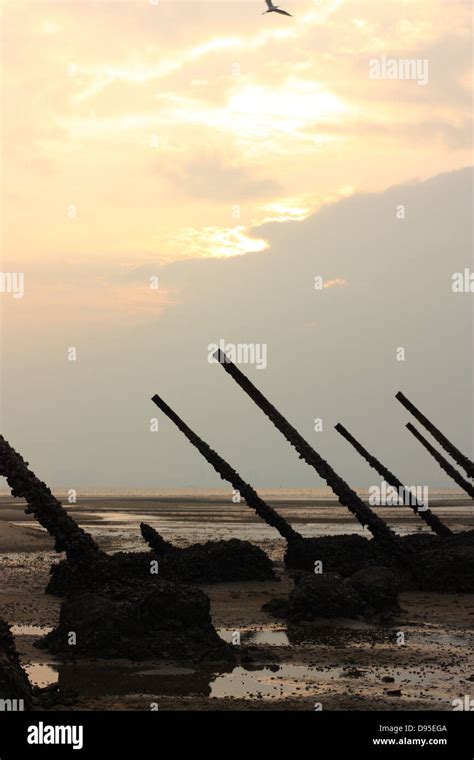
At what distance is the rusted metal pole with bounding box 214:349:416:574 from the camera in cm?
2703

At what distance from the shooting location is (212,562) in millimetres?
27422

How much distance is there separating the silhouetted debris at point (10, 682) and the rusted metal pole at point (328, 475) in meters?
15.7

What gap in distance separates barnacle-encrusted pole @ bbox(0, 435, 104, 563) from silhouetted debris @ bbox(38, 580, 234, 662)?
54.4 inches

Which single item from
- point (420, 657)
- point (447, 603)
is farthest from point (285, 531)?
point (420, 657)

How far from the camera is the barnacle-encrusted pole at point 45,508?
55.7 feet

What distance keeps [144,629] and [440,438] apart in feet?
69.3

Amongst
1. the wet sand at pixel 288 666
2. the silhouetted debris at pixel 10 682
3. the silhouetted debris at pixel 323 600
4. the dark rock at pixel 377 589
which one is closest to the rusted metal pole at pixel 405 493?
the wet sand at pixel 288 666

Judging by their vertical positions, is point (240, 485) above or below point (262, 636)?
above

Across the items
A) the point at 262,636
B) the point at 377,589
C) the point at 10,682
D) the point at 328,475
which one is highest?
the point at 328,475

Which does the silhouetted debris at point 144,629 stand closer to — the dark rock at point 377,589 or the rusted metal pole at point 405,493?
the dark rock at point 377,589

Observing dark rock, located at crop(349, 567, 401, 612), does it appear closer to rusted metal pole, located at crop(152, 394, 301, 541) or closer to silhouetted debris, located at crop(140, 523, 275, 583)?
silhouetted debris, located at crop(140, 523, 275, 583)

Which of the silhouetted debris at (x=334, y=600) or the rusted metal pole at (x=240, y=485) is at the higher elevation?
the rusted metal pole at (x=240, y=485)

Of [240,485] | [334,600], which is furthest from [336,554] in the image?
[334,600]

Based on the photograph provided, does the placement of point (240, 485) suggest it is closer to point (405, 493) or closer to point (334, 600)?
point (405, 493)
